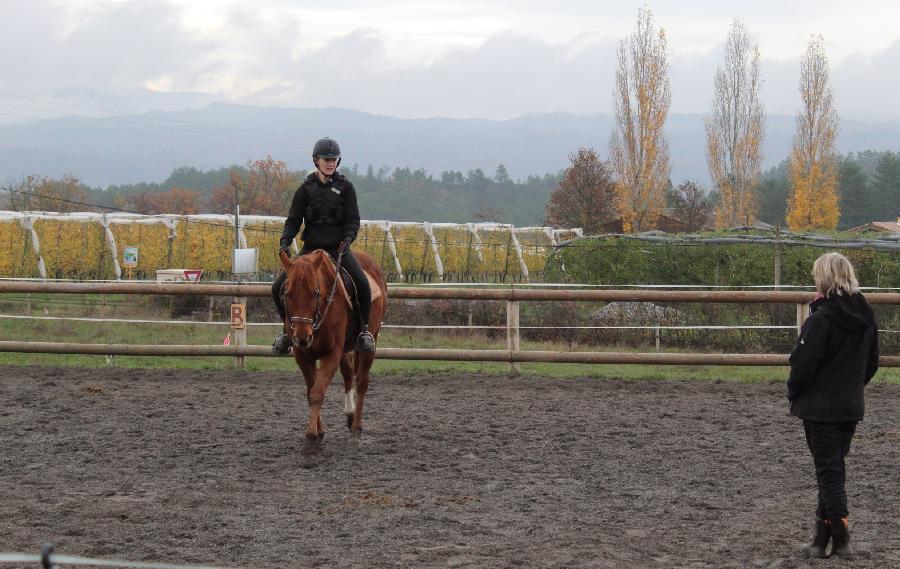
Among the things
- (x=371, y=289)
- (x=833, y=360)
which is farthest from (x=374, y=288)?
(x=833, y=360)

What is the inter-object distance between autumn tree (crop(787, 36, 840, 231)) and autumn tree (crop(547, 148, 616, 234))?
8.85m

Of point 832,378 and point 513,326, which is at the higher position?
point 832,378

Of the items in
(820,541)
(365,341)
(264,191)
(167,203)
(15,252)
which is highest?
(264,191)

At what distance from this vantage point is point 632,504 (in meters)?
6.55

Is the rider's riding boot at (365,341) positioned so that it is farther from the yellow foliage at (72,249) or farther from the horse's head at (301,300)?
the yellow foliage at (72,249)

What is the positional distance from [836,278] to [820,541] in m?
1.41

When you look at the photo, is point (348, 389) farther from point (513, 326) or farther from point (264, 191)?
point (264, 191)

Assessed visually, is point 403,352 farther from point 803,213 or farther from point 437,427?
point 803,213

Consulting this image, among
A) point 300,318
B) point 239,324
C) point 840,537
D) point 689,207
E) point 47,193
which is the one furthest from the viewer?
point 47,193

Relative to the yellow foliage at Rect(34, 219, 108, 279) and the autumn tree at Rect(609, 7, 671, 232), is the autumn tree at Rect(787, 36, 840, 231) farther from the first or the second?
the yellow foliage at Rect(34, 219, 108, 279)

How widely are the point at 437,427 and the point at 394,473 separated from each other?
191 cm

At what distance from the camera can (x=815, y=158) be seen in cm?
5044

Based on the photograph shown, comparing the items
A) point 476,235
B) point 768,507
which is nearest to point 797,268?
point 768,507

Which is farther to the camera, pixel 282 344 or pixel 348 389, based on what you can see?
pixel 348 389
